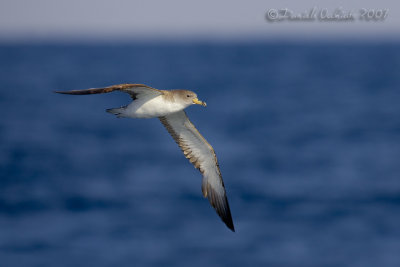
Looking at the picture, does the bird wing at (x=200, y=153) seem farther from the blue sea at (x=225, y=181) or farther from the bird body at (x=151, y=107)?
the blue sea at (x=225, y=181)

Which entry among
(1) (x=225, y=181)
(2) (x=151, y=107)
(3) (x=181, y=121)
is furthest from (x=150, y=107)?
(1) (x=225, y=181)

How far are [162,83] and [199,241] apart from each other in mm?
65927

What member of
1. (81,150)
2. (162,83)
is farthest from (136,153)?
(162,83)

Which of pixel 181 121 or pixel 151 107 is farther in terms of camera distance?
pixel 181 121

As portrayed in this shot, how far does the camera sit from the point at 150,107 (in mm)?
16188

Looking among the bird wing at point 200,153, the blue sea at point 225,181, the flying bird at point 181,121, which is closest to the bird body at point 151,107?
the flying bird at point 181,121

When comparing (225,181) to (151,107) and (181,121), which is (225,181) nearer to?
(181,121)

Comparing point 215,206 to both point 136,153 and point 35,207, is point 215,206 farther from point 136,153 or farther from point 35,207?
point 136,153

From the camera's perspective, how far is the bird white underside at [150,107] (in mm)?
16141

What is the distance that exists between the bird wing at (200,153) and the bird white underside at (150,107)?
106 centimetres

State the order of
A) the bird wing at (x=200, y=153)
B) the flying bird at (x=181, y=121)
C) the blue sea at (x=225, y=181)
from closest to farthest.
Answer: the flying bird at (x=181, y=121)
the bird wing at (x=200, y=153)
the blue sea at (x=225, y=181)

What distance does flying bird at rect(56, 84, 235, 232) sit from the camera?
53.0 feet

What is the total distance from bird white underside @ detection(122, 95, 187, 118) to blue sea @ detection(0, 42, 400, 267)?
20.5 meters

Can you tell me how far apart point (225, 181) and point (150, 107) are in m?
33.3
